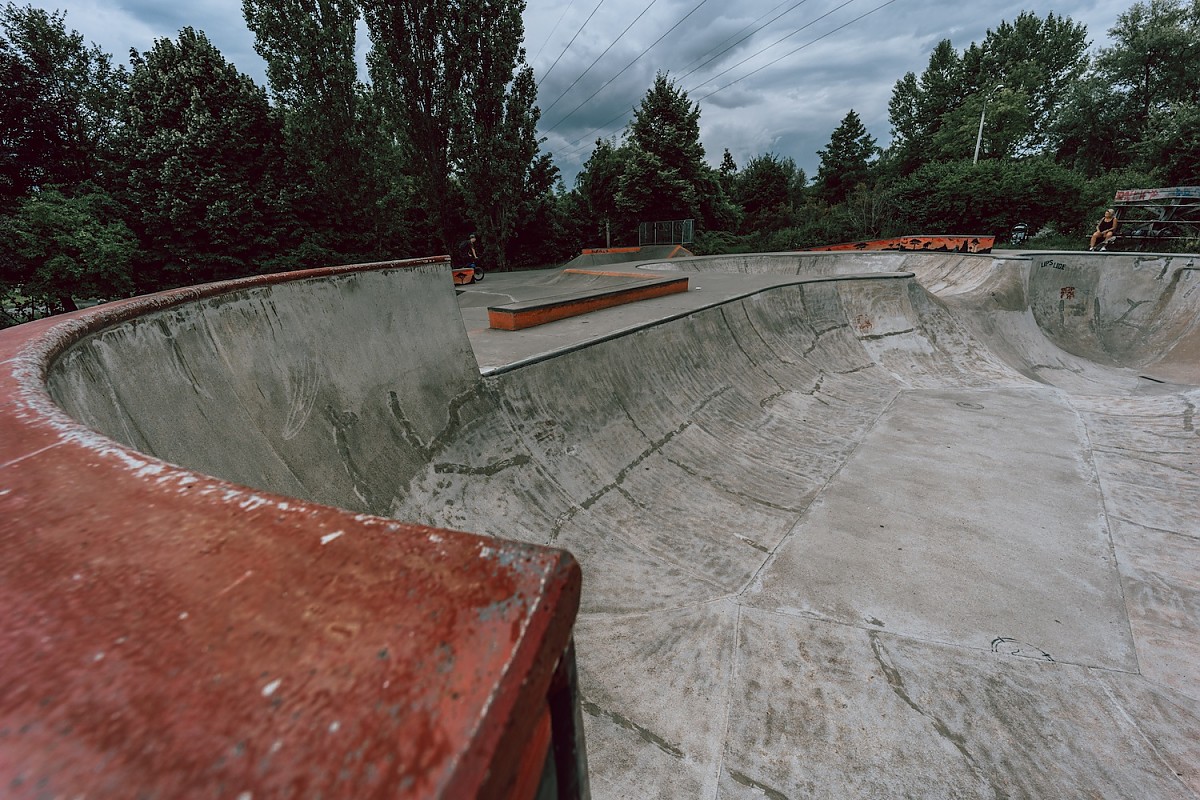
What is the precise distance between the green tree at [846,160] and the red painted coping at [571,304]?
40015 mm

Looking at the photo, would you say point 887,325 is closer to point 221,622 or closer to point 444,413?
point 444,413

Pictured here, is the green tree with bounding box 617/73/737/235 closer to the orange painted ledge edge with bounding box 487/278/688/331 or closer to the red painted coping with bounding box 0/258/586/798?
the orange painted ledge edge with bounding box 487/278/688/331

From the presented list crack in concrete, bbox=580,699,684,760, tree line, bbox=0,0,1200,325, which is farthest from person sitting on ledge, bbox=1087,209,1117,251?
crack in concrete, bbox=580,699,684,760

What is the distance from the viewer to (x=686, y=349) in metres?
7.65

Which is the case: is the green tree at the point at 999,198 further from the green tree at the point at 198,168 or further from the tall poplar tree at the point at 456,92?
the green tree at the point at 198,168

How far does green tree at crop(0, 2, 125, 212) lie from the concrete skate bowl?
2012cm

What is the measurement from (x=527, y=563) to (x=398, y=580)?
16 cm

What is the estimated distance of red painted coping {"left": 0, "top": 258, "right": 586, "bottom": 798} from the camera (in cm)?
37

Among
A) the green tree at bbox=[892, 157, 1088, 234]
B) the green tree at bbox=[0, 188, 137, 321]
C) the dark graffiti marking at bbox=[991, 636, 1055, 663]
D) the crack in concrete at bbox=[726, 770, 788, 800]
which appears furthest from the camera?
the green tree at bbox=[892, 157, 1088, 234]

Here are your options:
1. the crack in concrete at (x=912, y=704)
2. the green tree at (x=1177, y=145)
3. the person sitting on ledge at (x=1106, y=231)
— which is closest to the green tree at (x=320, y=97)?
the crack in concrete at (x=912, y=704)

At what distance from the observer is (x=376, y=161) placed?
58.0 ft

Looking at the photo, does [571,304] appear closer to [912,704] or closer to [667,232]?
[912,704]

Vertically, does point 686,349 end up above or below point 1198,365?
above

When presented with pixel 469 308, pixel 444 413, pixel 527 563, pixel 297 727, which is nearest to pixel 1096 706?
pixel 527 563
